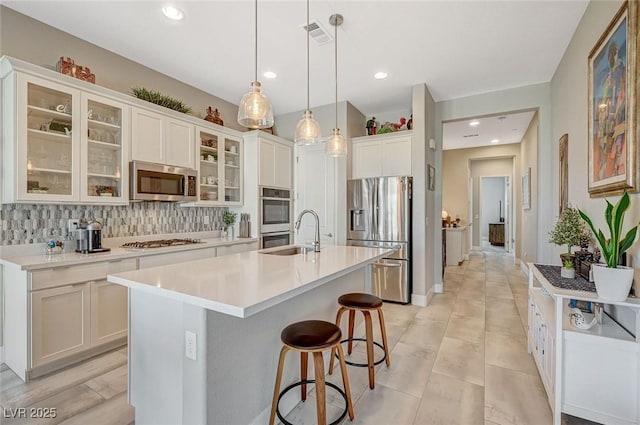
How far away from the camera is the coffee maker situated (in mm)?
2629

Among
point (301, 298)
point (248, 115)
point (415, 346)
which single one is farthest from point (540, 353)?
point (248, 115)

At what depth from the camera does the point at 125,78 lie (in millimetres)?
3178

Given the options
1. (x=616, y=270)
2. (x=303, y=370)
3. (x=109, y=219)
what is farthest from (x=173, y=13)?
(x=616, y=270)

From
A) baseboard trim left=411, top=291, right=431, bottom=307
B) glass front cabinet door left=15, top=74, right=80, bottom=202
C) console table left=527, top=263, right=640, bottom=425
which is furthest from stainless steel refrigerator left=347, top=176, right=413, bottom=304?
glass front cabinet door left=15, top=74, right=80, bottom=202

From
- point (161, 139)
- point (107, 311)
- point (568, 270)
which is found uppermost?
point (161, 139)

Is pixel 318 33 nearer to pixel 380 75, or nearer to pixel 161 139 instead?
pixel 380 75

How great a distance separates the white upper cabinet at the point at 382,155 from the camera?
412 cm

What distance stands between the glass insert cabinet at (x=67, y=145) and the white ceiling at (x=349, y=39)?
0.69 metres

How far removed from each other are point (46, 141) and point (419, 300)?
4314 mm

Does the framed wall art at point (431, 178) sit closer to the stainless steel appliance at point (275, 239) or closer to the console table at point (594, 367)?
the stainless steel appliance at point (275, 239)

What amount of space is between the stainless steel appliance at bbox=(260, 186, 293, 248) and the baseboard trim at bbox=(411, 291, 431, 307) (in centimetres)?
210

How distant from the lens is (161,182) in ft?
10.7

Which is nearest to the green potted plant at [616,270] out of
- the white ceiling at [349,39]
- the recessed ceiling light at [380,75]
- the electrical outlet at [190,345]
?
the white ceiling at [349,39]

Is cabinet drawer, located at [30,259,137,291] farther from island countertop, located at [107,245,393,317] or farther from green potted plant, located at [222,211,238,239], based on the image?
green potted plant, located at [222,211,238,239]
